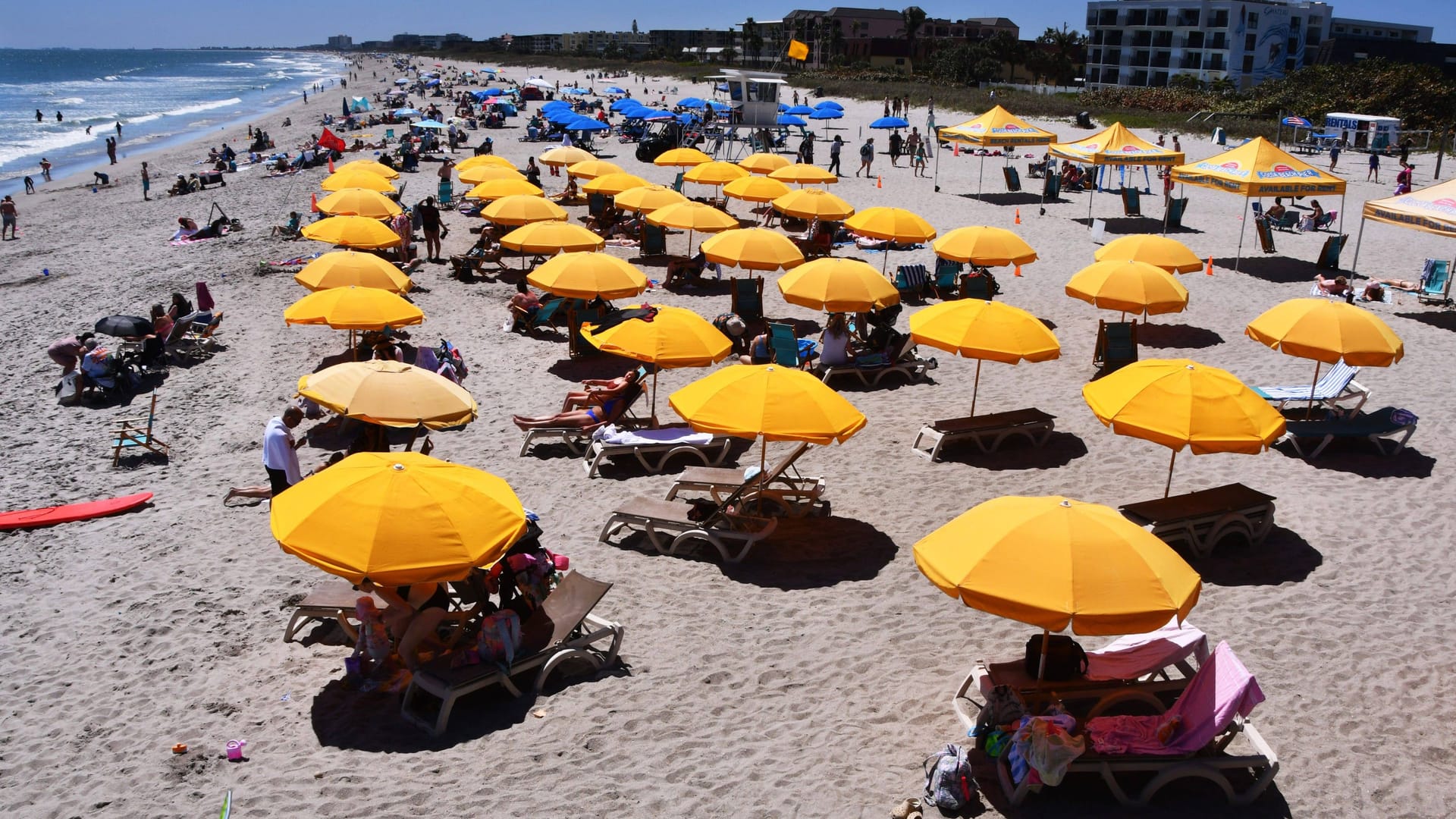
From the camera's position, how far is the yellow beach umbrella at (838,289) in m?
11.9

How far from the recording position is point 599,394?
10969mm

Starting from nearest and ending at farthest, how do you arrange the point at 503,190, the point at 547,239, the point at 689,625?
the point at 689,625, the point at 547,239, the point at 503,190

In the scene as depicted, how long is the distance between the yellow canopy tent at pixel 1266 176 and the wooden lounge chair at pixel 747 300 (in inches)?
373

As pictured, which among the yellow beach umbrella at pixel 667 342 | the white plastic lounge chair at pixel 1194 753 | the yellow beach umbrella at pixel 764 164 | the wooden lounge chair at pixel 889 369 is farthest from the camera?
the yellow beach umbrella at pixel 764 164

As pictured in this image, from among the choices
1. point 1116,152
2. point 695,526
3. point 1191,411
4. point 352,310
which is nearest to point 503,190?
point 352,310

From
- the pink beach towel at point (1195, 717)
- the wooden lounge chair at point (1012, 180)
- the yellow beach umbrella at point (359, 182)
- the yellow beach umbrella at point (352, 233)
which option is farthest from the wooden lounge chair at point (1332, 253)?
the yellow beach umbrella at point (359, 182)

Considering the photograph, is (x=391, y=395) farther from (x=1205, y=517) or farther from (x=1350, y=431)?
(x=1350, y=431)

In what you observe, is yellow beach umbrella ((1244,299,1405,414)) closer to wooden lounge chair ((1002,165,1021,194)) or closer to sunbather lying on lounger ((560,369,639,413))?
sunbather lying on lounger ((560,369,639,413))

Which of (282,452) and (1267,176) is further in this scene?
(1267,176)

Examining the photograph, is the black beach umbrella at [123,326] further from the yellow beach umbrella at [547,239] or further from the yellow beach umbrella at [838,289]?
the yellow beach umbrella at [838,289]

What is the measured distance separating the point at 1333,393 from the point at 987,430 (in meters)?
4.09

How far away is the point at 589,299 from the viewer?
14172mm

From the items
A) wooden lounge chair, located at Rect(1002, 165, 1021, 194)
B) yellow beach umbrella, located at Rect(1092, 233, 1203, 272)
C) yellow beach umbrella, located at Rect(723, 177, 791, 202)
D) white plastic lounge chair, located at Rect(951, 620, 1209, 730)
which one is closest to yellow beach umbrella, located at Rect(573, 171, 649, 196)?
yellow beach umbrella, located at Rect(723, 177, 791, 202)

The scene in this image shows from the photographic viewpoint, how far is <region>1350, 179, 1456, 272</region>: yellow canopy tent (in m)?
15.1
